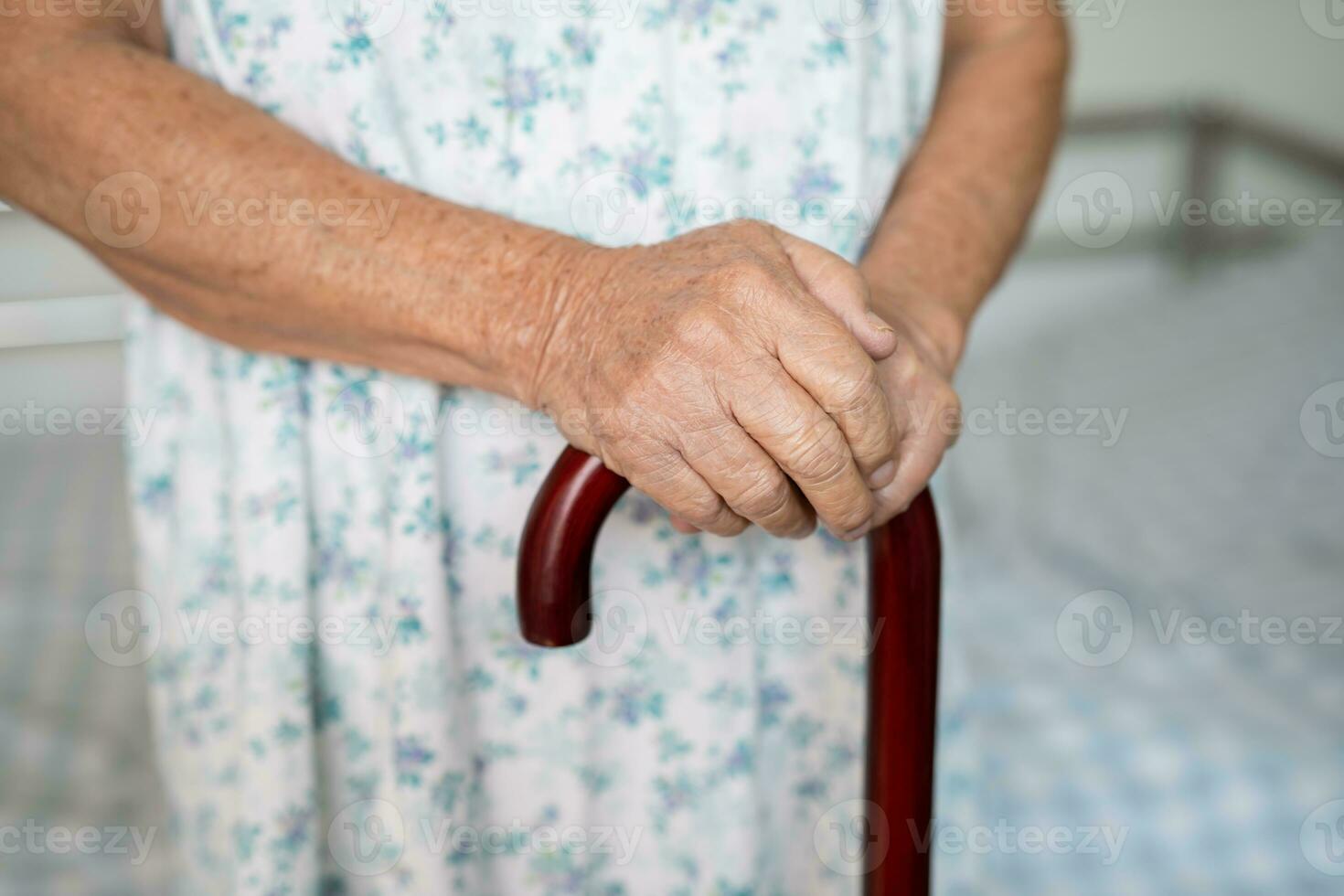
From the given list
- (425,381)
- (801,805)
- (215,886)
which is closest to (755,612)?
(801,805)

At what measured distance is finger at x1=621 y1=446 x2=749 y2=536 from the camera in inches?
19.5

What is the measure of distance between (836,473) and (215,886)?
0.50 m

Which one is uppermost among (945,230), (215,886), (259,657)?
(945,230)

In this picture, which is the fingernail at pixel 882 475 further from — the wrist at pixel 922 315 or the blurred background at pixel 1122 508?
the blurred background at pixel 1122 508

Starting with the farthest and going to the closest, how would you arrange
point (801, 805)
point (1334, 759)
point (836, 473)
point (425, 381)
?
point (1334, 759), point (801, 805), point (425, 381), point (836, 473)

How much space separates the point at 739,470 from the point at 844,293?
9 cm

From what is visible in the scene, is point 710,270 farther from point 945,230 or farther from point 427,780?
point 427,780

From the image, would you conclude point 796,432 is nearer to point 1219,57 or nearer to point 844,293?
point 844,293

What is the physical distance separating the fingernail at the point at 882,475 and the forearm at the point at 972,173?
0.37ft

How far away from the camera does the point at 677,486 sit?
501 millimetres

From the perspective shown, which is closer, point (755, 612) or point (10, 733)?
point (755, 612)

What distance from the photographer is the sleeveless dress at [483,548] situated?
25.2 inches

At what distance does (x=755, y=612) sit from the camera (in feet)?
2.42

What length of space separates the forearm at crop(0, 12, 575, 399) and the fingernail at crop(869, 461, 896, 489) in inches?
6.6
